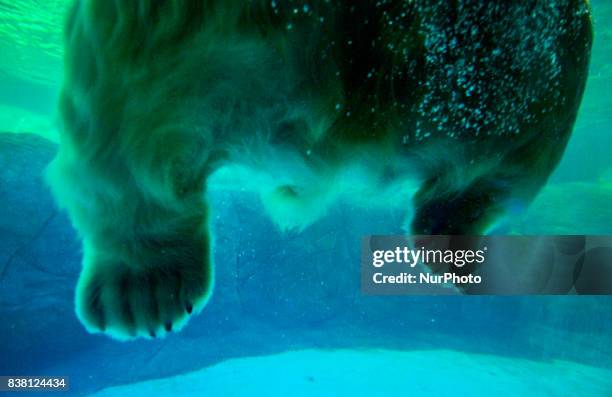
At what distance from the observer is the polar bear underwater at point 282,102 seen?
36.9 inches

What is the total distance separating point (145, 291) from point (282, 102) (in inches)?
33.6

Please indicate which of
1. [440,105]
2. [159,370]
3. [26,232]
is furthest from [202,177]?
[159,370]

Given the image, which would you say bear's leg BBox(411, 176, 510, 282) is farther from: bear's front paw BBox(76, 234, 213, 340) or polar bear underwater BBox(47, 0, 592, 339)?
bear's front paw BBox(76, 234, 213, 340)

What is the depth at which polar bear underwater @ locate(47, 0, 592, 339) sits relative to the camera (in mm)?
938

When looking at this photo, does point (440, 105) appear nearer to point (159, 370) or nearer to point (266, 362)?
point (159, 370)

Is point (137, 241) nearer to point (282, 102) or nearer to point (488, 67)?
point (282, 102)

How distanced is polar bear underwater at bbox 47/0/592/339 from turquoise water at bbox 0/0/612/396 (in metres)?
4.55

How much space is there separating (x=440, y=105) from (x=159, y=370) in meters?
7.68

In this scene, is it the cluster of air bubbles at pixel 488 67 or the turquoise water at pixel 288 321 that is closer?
the cluster of air bubbles at pixel 488 67

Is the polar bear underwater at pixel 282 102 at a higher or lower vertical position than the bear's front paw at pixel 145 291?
higher

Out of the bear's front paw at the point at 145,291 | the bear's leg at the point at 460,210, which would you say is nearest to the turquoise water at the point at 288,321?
the bear's leg at the point at 460,210

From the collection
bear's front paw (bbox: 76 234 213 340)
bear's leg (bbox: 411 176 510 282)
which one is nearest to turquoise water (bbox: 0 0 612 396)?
bear's leg (bbox: 411 176 510 282)

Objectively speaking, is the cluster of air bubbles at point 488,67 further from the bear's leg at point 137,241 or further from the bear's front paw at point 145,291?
the bear's front paw at point 145,291

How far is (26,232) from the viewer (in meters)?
6.22
